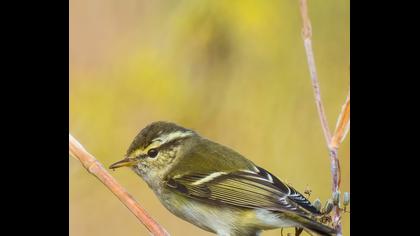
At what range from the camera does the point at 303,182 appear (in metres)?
2.28

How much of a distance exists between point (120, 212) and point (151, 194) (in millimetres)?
145

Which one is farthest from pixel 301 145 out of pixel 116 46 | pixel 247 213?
pixel 116 46

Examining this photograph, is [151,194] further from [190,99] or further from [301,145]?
[301,145]

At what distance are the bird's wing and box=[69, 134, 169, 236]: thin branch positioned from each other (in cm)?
20

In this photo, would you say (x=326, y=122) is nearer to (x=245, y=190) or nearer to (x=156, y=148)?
(x=245, y=190)

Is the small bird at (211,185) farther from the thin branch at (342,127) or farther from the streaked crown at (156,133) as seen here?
the thin branch at (342,127)

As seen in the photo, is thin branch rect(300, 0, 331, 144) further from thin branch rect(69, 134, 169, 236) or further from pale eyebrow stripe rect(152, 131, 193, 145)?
thin branch rect(69, 134, 169, 236)

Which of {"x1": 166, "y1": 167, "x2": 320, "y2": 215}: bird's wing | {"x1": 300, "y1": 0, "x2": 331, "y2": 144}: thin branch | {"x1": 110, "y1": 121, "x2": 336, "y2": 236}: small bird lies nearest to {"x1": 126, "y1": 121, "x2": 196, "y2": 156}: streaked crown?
{"x1": 110, "y1": 121, "x2": 336, "y2": 236}: small bird

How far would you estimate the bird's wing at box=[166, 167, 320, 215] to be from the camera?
7.23 ft

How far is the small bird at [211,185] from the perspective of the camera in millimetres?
2223

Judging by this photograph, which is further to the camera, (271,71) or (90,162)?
(271,71)

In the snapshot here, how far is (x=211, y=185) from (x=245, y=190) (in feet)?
0.37

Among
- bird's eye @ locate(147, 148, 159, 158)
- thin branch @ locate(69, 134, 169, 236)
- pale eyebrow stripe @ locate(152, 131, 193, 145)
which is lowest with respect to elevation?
thin branch @ locate(69, 134, 169, 236)

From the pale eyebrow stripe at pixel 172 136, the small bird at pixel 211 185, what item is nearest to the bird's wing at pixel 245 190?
the small bird at pixel 211 185
